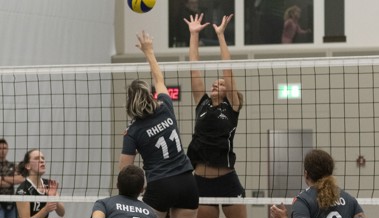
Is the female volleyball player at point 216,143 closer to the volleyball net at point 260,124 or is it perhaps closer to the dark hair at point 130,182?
the dark hair at point 130,182

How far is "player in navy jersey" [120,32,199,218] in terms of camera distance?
311 inches

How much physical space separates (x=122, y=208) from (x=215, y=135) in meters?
2.66

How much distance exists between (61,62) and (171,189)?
935 centimetres

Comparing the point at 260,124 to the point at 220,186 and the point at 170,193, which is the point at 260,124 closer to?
the point at 220,186

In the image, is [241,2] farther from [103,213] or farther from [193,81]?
[103,213]

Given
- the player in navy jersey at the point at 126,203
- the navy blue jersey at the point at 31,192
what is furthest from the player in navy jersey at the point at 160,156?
the navy blue jersey at the point at 31,192

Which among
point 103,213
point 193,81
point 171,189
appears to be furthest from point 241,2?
point 103,213

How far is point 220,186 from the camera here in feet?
30.9

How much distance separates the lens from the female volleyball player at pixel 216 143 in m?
9.30

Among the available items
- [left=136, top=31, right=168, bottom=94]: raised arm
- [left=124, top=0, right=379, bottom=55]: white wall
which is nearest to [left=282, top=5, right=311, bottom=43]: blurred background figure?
[left=124, top=0, right=379, bottom=55]: white wall

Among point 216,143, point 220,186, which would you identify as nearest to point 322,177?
point 216,143

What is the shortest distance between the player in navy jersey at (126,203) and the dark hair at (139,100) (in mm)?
980

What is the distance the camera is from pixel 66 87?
55.4 ft

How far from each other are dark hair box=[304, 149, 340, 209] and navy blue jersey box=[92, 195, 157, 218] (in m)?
1.18
